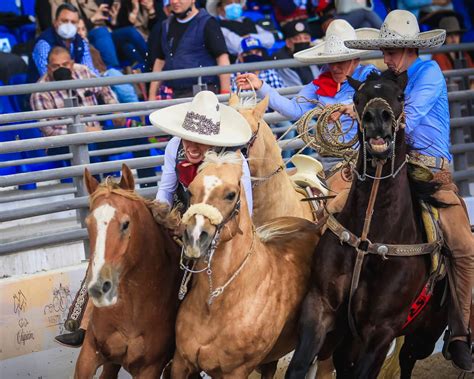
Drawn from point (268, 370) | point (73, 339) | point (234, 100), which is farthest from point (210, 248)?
point (234, 100)

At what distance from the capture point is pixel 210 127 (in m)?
6.62

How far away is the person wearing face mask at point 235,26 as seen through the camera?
12078 mm

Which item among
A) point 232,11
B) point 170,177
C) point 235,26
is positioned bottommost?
point 235,26

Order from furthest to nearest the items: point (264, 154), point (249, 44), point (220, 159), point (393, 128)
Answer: point (249, 44) < point (264, 154) < point (393, 128) < point (220, 159)

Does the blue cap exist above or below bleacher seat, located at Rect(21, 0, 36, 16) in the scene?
below

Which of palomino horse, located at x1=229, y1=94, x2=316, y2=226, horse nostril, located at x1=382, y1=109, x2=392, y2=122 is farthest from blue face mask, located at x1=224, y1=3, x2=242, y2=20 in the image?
Result: horse nostril, located at x1=382, y1=109, x2=392, y2=122

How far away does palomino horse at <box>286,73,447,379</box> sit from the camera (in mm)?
6578

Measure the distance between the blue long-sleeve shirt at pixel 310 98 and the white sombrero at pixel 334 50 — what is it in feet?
0.44

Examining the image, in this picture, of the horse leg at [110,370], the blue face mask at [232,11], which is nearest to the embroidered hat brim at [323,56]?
the horse leg at [110,370]

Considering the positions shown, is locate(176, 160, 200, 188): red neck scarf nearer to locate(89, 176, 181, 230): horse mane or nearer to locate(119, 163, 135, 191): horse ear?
locate(89, 176, 181, 230): horse mane

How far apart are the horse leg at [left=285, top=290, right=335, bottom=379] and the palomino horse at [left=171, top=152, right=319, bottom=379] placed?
120mm

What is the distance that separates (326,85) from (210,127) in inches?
74.6

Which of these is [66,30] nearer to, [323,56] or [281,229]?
[323,56]

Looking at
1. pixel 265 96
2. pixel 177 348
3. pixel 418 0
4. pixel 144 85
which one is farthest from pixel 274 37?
pixel 177 348
